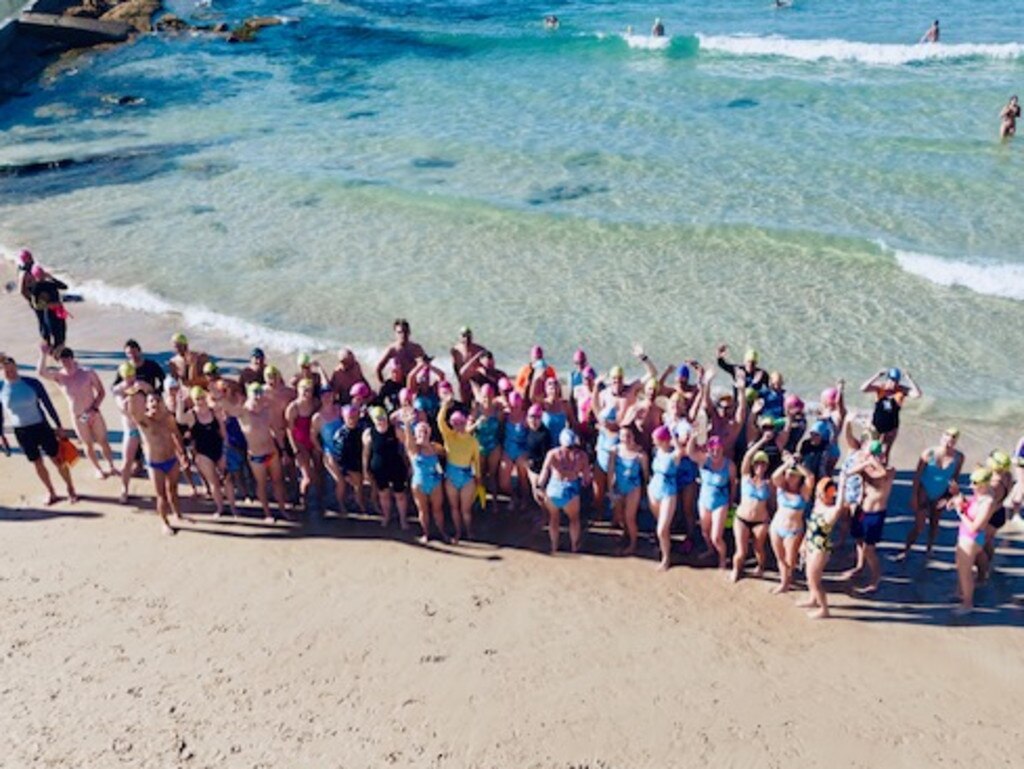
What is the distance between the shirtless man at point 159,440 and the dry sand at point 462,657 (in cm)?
40

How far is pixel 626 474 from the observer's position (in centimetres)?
830

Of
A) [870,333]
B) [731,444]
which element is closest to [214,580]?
[731,444]

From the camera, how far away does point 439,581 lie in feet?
27.1

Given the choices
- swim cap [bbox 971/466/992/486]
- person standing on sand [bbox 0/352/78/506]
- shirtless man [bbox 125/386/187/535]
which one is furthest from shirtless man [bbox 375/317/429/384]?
swim cap [bbox 971/466/992/486]

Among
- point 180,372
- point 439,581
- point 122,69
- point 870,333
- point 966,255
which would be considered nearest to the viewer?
point 439,581

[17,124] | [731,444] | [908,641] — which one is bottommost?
[908,641]

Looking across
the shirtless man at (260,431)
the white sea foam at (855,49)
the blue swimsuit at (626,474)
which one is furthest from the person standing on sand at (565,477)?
the white sea foam at (855,49)

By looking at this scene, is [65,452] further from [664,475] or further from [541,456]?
[664,475]

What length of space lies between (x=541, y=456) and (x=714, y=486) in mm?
1647

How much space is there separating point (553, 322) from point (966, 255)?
6872 millimetres

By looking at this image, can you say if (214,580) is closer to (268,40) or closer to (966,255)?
(966,255)

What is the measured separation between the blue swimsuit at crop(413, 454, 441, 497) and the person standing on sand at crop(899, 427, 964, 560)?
4.23 m

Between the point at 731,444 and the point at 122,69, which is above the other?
the point at 122,69

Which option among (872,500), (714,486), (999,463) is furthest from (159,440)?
(999,463)
